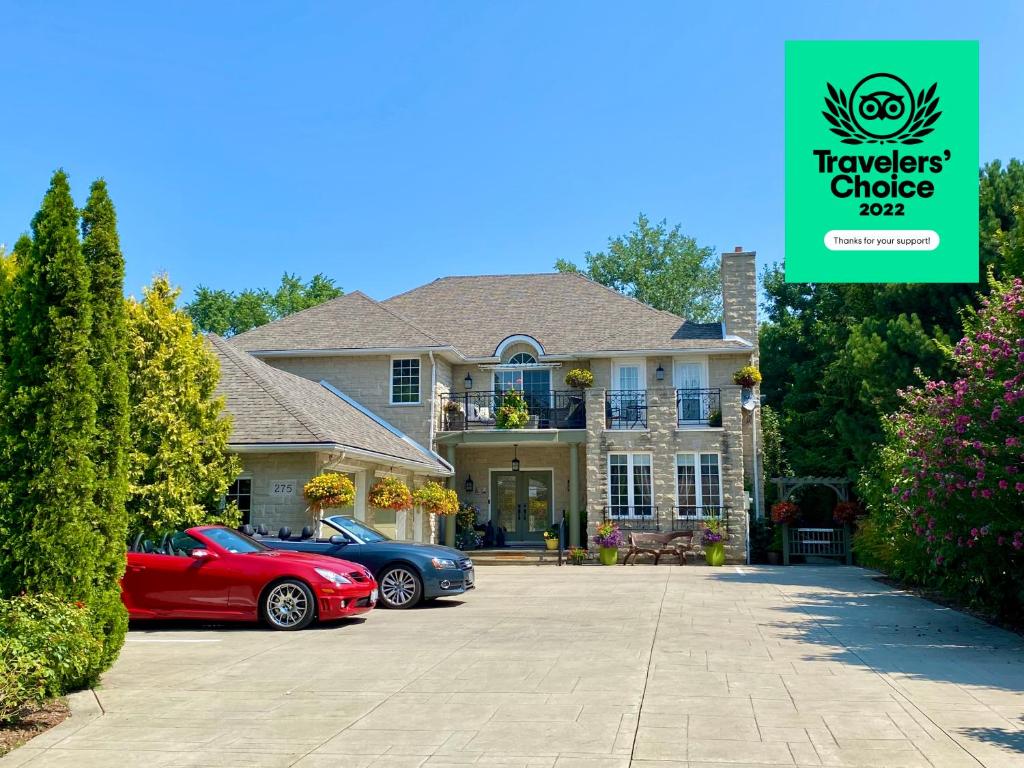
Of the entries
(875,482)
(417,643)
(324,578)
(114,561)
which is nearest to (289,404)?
(324,578)

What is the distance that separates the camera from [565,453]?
90.8 ft

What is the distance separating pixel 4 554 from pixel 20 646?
1291 millimetres

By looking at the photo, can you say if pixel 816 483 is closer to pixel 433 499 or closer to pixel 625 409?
pixel 625 409

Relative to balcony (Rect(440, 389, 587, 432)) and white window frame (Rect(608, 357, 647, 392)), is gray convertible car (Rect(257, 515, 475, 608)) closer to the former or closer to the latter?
balcony (Rect(440, 389, 587, 432))

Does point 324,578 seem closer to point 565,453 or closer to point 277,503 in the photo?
point 277,503

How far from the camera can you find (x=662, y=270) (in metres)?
48.8

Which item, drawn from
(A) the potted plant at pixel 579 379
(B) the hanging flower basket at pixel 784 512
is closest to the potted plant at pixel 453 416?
(A) the potted plant at pixel 579 379

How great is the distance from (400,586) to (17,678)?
24.7ft

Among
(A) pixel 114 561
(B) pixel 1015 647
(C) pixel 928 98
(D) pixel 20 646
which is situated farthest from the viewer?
(C) pixel 928 98

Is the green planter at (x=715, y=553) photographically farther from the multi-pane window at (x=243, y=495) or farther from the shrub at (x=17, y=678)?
the shrub at (x=17, y=678)

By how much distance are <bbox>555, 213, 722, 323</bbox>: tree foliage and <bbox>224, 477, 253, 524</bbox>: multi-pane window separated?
33264 millimetres

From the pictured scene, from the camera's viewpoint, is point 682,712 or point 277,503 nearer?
point 682,712

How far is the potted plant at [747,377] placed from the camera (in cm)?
2522

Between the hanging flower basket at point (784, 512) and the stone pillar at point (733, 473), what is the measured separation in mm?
845
